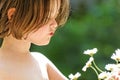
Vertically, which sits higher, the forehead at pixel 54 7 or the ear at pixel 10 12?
the forehead at pixel 54 7

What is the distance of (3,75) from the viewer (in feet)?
3.87

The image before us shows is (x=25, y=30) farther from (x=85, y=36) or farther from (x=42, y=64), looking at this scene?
(x=85, y=36)

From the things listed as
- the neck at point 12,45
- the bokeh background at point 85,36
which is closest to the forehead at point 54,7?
the neck at point 12,45

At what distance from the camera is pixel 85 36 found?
9.25 ft

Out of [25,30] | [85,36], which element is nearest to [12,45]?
[25,30]

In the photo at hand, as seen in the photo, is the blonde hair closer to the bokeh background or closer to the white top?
the white top

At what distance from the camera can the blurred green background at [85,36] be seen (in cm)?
269

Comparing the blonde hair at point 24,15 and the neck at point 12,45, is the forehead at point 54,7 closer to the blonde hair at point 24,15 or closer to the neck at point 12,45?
the blonde hair at point 24,15

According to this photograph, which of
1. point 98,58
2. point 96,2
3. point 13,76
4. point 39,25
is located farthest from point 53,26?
point 96,2

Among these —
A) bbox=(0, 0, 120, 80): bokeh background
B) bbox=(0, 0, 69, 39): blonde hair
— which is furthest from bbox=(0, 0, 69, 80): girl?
bbox=(0, 0, 120, 80): bokeh background

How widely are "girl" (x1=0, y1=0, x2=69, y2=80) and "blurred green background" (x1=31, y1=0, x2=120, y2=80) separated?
1398mm

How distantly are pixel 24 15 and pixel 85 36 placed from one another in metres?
1.66

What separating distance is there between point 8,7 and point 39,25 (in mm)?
84

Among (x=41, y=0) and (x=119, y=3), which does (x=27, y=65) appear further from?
(x=119, y=3)
